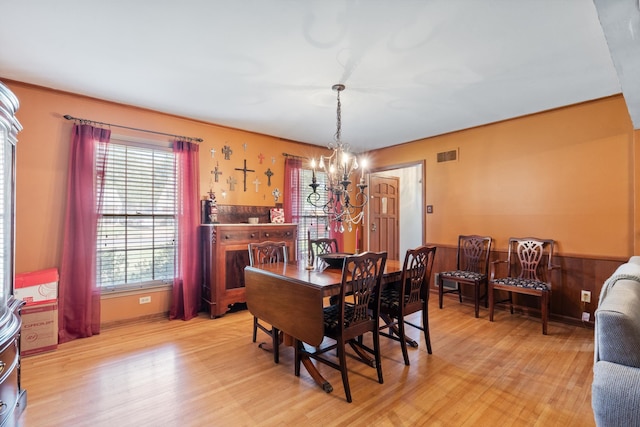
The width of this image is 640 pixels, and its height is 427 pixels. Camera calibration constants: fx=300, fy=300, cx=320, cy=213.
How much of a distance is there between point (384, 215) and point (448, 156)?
5.59 feet

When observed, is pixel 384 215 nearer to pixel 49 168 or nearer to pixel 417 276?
pixel 417 276

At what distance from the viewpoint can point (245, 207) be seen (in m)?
4.26

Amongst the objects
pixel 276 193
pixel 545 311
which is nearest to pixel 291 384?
pixel 545 311

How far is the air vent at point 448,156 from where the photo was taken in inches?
169

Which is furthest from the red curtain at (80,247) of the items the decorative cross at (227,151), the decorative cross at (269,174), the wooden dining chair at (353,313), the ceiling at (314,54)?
the wooden dining chair at (353,313)

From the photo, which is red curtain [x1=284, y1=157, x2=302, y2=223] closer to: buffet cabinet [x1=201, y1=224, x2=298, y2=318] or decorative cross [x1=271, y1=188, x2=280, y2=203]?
decorative cross [x1=271, y1=188, x2=280, y2=203]

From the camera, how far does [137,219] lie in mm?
3412

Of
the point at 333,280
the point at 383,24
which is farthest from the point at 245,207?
the point at 383,24

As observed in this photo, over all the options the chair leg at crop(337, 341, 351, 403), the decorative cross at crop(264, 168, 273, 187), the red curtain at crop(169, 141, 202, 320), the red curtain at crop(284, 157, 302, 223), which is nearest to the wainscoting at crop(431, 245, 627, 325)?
the chair leg at crop(337, 341, 351, 403)

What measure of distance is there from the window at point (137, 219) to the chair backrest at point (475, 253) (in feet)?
12.4

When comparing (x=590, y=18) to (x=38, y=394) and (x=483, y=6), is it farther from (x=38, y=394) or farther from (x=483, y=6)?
(x=38, y=394)

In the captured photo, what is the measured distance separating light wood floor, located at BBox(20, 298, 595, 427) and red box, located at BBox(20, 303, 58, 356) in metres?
0.11

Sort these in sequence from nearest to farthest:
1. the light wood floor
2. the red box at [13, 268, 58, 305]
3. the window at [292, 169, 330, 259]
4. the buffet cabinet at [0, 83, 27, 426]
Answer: the buffet cabinet at [0, 83, 27, 426] → the light wood floor → the red box at [13, 268, 58, 305] → the window at [292, 169, 330, 259]

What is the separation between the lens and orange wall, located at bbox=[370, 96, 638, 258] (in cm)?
306
